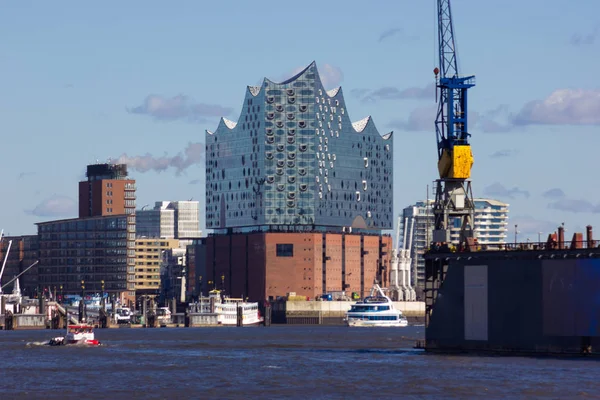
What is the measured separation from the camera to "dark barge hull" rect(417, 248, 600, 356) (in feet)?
390

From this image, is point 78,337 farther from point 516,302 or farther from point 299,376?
point 516,302

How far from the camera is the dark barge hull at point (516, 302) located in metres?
119

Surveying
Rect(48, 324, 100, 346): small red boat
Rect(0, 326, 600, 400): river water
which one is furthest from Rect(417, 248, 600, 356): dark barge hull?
Rect(48, 324, 100, 346): small red boat

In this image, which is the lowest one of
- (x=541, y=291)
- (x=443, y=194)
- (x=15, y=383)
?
(x=15, y=383)

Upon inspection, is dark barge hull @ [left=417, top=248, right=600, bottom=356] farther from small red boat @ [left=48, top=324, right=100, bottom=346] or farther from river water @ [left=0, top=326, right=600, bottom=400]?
small red boat @ [left=48, top=324, right=100, bottom=346]

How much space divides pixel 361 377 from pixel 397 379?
14.0ft

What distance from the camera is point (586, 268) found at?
118 m

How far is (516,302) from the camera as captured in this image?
12375 centimetres

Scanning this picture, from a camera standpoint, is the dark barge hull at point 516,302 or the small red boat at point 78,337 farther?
the small red boat at point 78,337

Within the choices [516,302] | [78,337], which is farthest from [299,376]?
[78,337]

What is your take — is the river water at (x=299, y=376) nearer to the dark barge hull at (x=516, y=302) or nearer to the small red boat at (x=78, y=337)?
the dark barge hull at (x=516, y=302)

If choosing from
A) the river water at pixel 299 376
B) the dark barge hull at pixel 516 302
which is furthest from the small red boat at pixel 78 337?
the dark barge hull at pixel 516 302

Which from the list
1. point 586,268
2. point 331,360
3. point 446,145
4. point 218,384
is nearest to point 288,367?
point 331,360

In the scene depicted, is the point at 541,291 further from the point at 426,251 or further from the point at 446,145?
the point at 446,145
